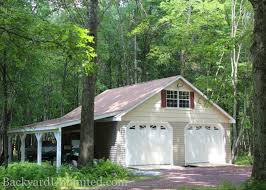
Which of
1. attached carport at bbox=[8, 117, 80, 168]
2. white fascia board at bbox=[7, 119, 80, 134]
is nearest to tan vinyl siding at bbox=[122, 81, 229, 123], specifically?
white fascia board at bbox=[7, 119, 80, 134]

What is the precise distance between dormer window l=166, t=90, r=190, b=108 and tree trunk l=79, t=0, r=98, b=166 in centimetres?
715

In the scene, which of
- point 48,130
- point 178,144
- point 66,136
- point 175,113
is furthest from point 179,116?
point 66,136

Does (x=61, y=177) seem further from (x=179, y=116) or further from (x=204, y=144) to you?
(x=204, y=144)

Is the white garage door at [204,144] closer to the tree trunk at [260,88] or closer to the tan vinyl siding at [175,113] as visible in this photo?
the tan vinyl siding at [175,113]

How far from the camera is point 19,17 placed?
31.1 ft

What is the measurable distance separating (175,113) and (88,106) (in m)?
7.57

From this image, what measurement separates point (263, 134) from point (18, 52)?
6.09 meters

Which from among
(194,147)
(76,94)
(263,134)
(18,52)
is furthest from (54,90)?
(263,134)

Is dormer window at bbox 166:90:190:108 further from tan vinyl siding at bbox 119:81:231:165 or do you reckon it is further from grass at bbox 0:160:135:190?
grass at bbox 0:160:135:190

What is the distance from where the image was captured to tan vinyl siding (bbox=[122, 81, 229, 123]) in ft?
70.5

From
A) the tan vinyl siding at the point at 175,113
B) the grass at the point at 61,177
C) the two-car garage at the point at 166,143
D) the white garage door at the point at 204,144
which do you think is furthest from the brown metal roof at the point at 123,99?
the grass at the point at 61,177

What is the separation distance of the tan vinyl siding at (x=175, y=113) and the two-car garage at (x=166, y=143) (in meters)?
0.34

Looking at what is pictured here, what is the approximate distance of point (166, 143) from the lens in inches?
877

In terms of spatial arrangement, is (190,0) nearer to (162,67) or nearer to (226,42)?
(162,67)
